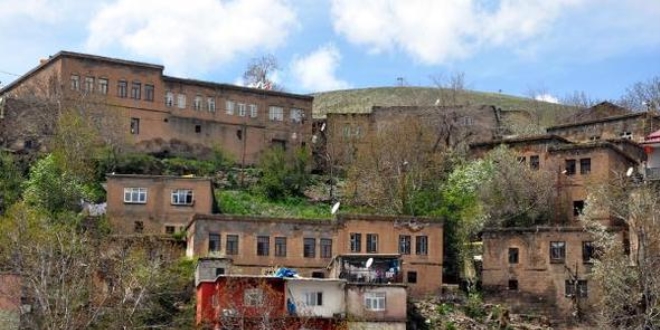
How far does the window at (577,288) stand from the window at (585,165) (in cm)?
886

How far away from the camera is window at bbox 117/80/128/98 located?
267 ft

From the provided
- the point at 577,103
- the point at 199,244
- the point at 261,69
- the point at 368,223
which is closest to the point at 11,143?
the point at 199,244

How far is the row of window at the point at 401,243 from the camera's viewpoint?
6631cm

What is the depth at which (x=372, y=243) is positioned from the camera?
218 feet

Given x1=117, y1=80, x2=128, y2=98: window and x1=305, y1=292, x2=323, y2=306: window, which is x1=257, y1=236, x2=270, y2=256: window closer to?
x1=305, y1=292, x2=323, y2=306: window

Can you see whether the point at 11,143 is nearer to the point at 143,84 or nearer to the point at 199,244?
the point at 143,84

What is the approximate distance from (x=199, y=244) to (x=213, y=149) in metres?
19.8

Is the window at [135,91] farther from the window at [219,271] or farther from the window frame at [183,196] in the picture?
the window at [219,271]

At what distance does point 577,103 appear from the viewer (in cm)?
10725

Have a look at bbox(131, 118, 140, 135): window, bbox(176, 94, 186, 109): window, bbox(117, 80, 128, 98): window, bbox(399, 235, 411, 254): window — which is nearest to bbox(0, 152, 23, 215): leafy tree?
bbox(131, 118, 140, 135): window

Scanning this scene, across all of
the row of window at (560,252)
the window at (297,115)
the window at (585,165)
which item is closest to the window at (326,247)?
the row of window at (560,252)

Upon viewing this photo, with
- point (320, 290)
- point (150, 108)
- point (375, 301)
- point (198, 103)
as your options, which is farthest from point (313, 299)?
point (198, 103)

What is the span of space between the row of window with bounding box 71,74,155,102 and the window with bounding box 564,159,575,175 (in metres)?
26.8

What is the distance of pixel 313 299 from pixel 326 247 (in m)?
7.52
